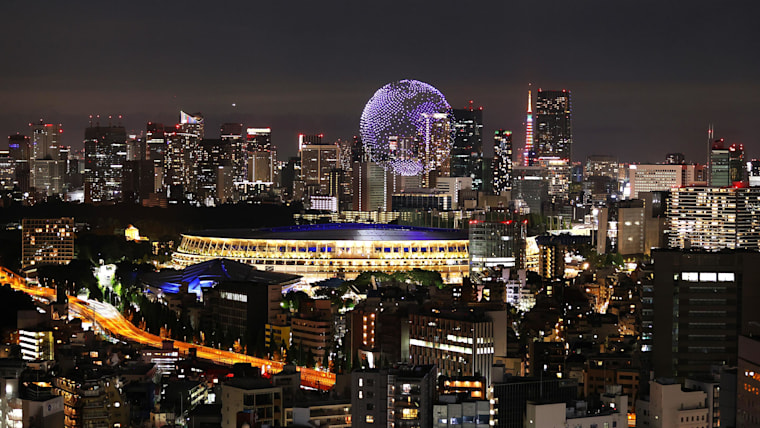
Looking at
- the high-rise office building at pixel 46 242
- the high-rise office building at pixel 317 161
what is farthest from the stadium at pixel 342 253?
the high-rise office building at pixel 317 161

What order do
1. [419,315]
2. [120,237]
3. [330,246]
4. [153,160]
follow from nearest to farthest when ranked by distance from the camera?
[419,315]
[330,246]
[120,237]
[153,160]

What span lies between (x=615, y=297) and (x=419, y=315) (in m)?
9.09

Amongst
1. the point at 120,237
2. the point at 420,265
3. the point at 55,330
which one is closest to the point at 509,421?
the point at 55,330

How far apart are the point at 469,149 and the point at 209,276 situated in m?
34.7

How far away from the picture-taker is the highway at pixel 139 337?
20641 millimetres

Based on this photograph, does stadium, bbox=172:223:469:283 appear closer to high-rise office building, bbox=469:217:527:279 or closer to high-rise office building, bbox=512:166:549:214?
high-rise office building, bbox=469:217:527:279

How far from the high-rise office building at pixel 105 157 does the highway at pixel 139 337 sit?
33.3 metres

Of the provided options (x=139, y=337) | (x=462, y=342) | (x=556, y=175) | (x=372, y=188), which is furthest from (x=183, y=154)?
(x=462, y=342)

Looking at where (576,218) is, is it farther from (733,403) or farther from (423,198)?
(733,403)

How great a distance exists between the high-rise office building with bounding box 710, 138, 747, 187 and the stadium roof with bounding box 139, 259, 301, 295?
72.9ft

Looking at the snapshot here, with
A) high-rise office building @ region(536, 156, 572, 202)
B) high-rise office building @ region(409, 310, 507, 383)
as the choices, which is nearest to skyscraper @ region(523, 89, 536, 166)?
high-rise office building @ region(536, 156, 572, 202)

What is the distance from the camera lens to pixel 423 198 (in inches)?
2234

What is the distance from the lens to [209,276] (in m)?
31.7

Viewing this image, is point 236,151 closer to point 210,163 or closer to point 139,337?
point 210,163
